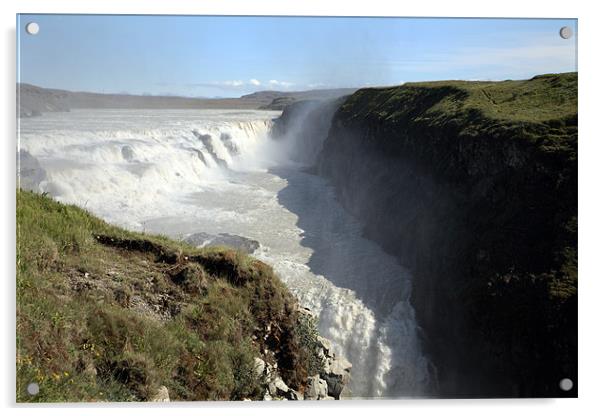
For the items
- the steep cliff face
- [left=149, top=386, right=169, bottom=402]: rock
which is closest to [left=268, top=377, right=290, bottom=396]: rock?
[left=149, top=386, right=169, bottom=402]: rock

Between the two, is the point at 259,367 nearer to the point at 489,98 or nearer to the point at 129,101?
the point at 129,101

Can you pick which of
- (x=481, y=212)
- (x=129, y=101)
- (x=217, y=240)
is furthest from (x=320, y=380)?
(x=129, y=101)

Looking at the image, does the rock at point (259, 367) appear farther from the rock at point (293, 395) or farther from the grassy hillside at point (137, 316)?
the rock at point (293, 395)

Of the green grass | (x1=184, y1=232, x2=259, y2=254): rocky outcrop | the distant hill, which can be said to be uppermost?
the green grass

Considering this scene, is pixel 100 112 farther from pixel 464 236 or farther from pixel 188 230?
pixel 464 236

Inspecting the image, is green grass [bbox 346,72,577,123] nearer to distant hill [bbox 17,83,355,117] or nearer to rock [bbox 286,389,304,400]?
distant hill [bbox 17,83,355,117]

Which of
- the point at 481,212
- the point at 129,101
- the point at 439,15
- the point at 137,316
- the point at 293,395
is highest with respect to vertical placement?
the point at 439,15
